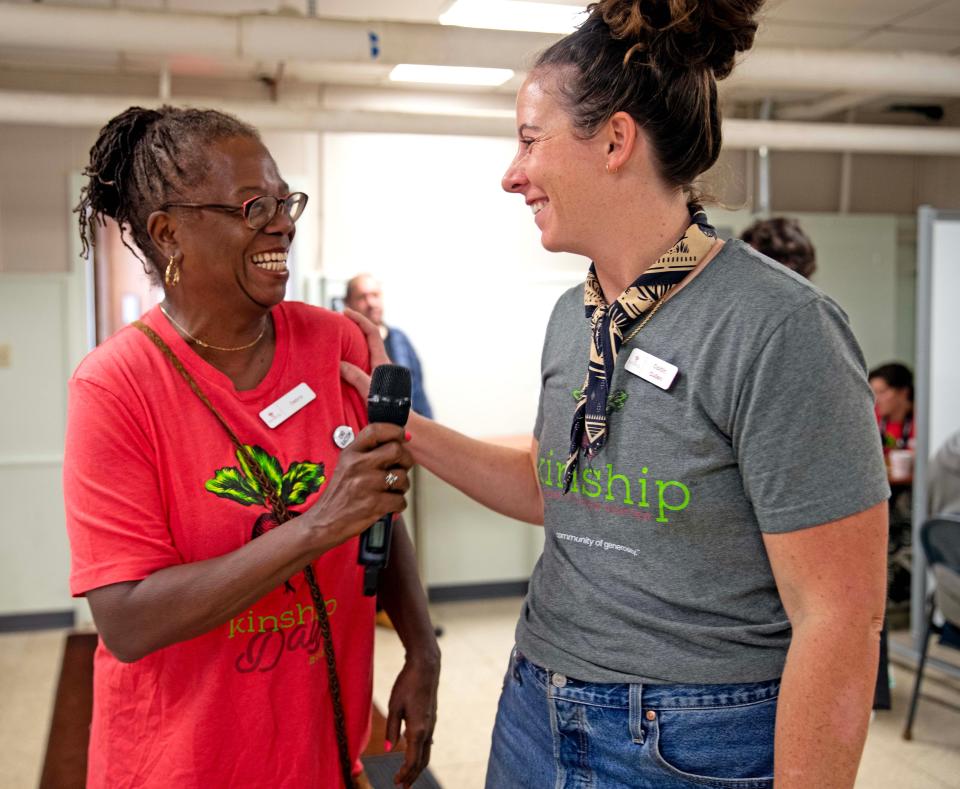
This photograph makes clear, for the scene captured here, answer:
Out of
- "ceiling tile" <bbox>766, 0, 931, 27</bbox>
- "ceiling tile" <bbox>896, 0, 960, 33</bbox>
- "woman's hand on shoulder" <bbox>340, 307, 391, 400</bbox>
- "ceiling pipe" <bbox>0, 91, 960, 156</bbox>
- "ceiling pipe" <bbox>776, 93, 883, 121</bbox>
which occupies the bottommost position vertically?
"woman's hand on shoulder" <bbox>340, 307, 391, 400</bbox>

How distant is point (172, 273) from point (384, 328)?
4.18 meters

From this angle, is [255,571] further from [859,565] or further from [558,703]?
[859,565]

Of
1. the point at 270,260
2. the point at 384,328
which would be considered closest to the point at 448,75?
the point at 384,328

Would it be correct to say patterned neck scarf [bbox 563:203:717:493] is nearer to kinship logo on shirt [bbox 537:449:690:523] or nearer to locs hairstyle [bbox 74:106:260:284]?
kinship logo on shirt [bbox 537:449:690:523]

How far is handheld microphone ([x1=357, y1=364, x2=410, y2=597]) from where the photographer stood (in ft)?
4.36

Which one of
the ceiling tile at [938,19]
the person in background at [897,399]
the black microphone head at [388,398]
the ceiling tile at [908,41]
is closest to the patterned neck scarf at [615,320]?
the black microphone head at [388,398]

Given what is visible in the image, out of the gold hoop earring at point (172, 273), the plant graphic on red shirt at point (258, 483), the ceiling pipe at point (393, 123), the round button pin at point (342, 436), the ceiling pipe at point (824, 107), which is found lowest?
the plant graphic on red shirt at point (258, 483)

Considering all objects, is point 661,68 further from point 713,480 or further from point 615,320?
point 713,480

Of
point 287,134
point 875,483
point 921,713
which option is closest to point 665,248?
point 875,483

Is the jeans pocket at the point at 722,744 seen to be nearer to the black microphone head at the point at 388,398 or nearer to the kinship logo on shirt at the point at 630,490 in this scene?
the kinship logo on shirt at the point at 630,490

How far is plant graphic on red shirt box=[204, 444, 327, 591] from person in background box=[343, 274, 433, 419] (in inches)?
156

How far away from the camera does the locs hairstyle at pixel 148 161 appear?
1.45m

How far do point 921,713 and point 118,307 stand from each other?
19.9 feet

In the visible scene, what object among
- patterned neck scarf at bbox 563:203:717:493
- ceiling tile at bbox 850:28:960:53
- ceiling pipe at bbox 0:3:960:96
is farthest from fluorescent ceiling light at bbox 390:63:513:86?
patterned neck scarf at bbox 563:203:717:493
